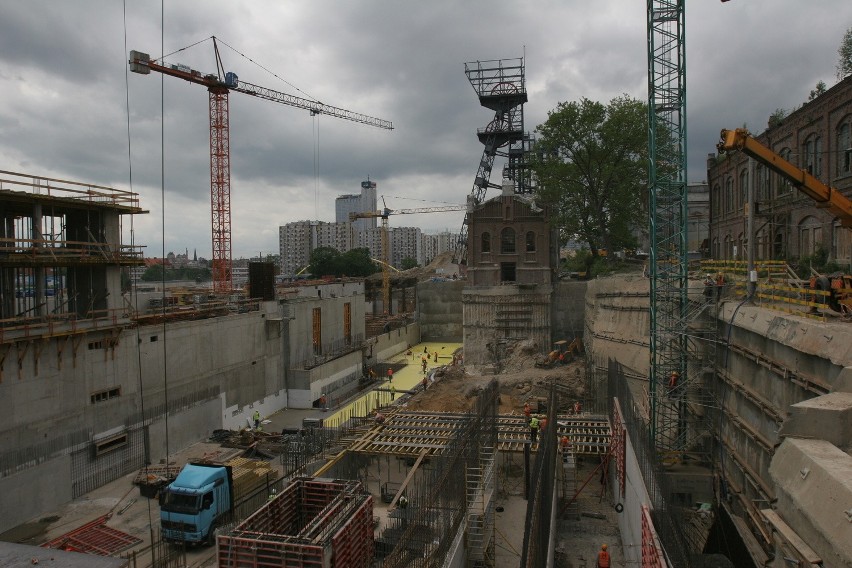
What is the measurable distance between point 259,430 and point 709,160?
3622 cm

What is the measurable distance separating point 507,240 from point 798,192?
17.2 meters

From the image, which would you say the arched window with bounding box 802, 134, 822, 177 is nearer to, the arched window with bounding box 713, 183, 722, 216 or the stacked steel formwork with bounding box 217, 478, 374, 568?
the arched window with bounding box 713, 183, 722, 216

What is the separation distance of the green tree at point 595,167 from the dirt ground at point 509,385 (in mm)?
10545

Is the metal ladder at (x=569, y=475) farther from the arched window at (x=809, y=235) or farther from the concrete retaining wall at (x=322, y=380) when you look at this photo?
the arched window at (x=809, y=235)

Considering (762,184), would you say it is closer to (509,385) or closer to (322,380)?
(509,385)

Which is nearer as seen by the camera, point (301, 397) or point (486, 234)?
point (301, 397)

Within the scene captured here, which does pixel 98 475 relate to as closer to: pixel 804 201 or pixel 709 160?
pixel 804 201

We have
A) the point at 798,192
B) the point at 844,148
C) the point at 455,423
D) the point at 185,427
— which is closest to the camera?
the point at 455,423

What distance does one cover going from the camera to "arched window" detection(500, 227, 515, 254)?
129ft

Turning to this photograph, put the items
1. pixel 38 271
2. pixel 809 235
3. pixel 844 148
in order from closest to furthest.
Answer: pixel 38 271 < pixel 844 148 < pixel 809 235

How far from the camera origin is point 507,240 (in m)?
39.4

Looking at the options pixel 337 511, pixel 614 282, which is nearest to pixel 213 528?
pixel 337 511

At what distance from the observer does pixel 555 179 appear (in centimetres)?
3900

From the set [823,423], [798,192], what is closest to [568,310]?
[798,192]
